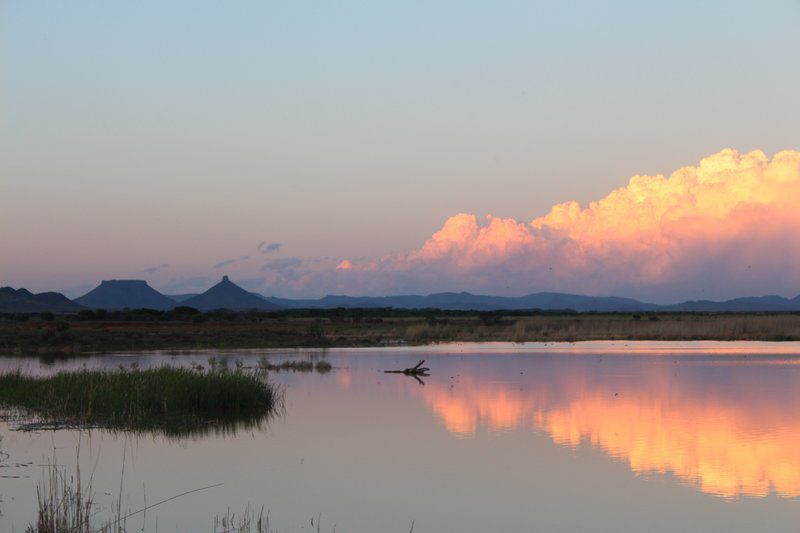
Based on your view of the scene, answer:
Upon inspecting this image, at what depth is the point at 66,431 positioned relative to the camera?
18.9 metres

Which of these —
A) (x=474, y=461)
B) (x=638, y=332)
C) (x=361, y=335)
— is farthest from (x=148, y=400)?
(x=638, y=332)

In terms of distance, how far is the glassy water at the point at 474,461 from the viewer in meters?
12.4

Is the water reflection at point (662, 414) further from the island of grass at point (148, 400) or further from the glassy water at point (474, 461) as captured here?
the island of grass at point (148, 400)

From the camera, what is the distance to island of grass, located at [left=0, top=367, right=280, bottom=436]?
20078 millimetres

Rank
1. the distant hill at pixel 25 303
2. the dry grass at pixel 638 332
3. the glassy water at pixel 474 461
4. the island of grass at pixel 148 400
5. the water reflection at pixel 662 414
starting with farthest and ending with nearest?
the distant hill at pixel 25 303, the dry grass at pixel 638 332, the island of grass at pixel 148 400, the water reflection at pixel 662 414, the glassy water at pixel 474 461

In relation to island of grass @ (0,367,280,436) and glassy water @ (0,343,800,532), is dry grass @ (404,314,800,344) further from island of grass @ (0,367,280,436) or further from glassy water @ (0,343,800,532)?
island of grass @ (0,367,280,436)

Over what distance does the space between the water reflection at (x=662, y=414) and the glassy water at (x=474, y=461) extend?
2.8 inches

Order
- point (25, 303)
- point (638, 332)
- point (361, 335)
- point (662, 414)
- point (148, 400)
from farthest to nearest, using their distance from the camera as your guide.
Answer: point (25, 303) < point (361, 335) < point (638, 332) < point (662, 414) < point (148, 400)

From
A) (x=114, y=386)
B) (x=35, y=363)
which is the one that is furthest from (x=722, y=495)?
(x=35, y=363)

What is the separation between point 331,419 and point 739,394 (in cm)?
1251

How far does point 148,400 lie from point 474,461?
8515mm

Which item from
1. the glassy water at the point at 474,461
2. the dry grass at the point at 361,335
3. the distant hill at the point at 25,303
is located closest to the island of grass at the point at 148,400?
the glassy water at the point at 474,461

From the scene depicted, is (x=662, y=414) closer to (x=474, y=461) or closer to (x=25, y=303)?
(x=474, y=461)

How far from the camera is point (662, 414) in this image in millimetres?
22625
